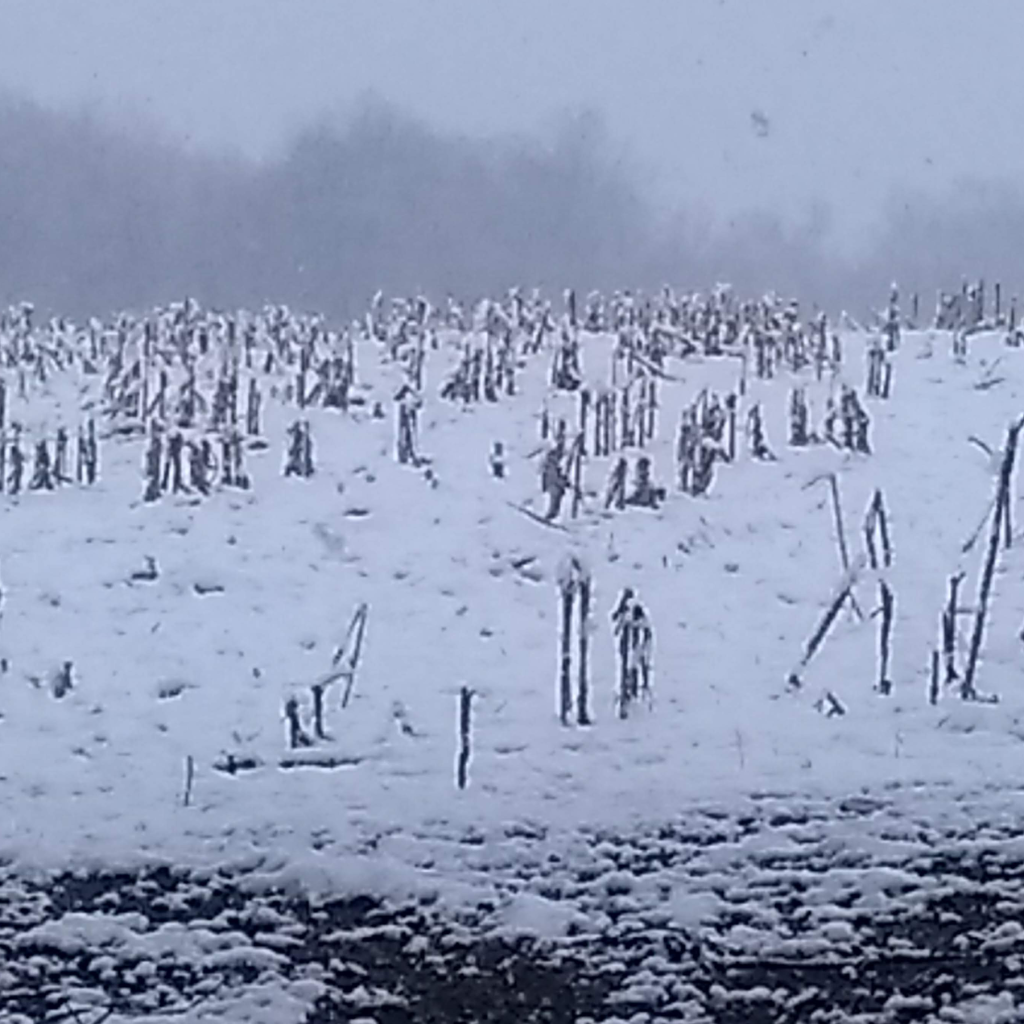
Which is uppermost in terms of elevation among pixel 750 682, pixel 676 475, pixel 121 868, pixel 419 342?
pixel 419 342

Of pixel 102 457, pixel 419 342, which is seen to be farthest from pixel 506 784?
pixel 419 342

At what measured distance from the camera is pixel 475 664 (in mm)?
7922

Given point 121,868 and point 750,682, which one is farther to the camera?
point 750,682

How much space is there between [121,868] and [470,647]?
8.27 ft

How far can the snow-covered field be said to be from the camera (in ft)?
20.5

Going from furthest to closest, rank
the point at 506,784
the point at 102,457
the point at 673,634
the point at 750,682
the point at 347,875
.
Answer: the point at 102,457, the point at 673,634, the point at 750,682, the point at 506,784, the point at 347,875

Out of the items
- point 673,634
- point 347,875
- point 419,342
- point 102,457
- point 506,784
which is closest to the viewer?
point 347,875

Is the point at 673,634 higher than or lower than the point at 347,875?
higher

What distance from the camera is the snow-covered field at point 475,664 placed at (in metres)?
6.24

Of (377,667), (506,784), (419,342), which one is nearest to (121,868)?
(506,784)

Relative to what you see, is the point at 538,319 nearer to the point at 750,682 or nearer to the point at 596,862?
the point at 750,682

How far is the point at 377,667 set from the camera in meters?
7.83

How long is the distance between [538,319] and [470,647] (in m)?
6.63

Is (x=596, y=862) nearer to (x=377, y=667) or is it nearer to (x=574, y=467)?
(x=377, y=667)
